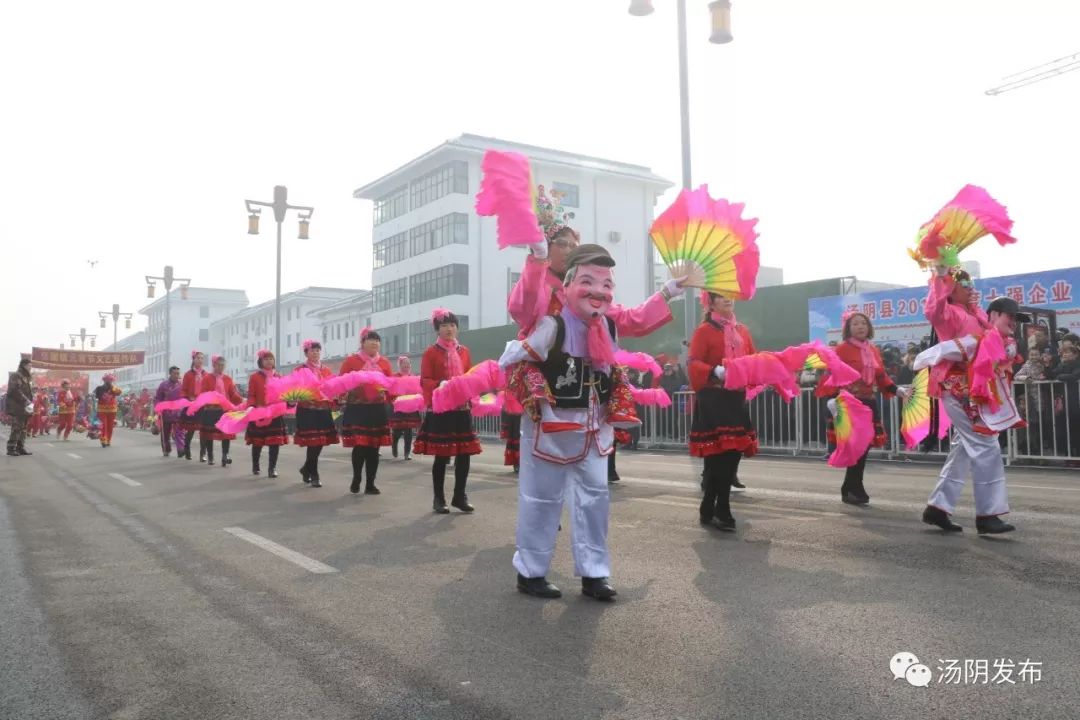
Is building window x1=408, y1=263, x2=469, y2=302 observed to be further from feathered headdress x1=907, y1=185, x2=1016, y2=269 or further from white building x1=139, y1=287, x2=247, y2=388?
white building x1=139, y1=287, x2=247, y2=388

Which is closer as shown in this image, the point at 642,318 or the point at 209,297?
the point at 642,318

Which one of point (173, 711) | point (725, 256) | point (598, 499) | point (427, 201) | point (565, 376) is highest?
point (427, 201)

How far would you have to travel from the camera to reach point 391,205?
53.9 meters

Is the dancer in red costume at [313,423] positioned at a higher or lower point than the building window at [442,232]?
lower

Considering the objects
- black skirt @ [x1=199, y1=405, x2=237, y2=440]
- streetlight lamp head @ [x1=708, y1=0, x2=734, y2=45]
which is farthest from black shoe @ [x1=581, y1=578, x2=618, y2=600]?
black skirt @ [x1=199, y1=405, x2=237, y2=440]

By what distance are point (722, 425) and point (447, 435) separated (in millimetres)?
2748

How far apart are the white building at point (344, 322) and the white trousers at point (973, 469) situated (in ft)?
171

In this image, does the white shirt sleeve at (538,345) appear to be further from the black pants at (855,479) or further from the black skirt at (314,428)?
the black skirt at (314,428)

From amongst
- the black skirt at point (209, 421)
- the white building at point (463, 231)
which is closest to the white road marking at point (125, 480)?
the black skirt at point (209, 421)

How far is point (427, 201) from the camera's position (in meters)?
49.6

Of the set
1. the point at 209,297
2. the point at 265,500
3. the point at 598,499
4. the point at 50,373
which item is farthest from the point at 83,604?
the point at 209,297

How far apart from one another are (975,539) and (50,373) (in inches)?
3119

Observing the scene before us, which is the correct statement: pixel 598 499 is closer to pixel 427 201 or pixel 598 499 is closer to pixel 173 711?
pixel 173 711

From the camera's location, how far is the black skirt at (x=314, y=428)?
11.8 meters
